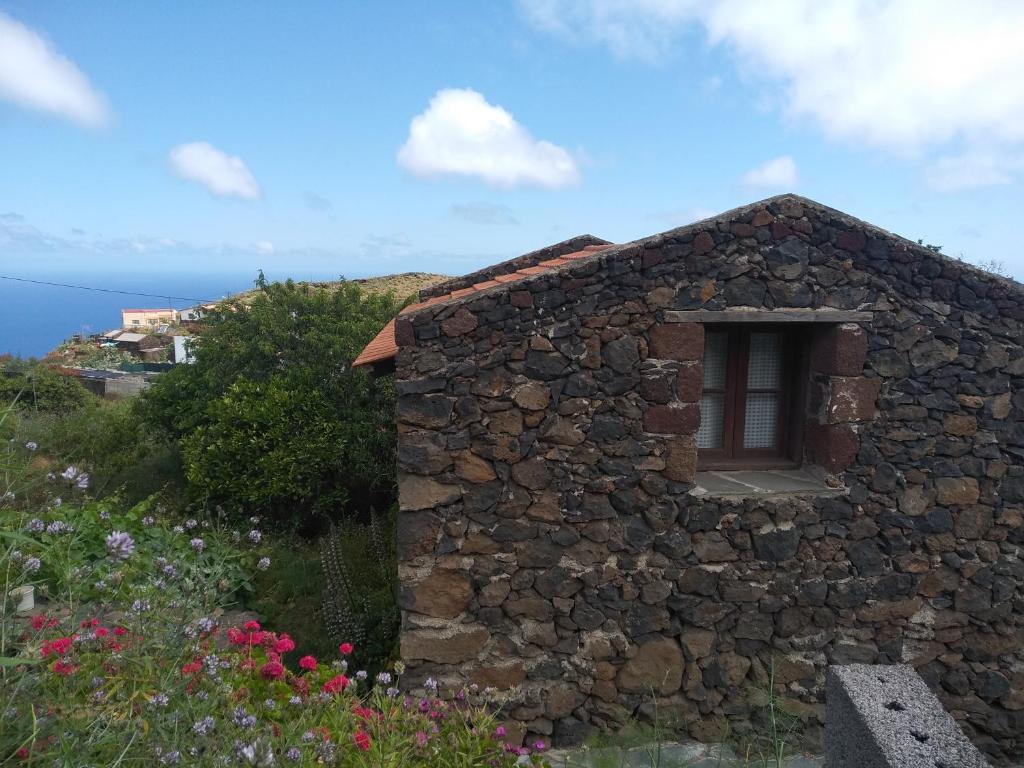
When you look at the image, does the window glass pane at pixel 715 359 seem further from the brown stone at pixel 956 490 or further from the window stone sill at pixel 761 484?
the brown stone at pixel 956 490

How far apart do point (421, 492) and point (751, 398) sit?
2508mm

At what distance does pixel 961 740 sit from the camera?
228 centimetres

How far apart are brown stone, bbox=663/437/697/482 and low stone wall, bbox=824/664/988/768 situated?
160 cm

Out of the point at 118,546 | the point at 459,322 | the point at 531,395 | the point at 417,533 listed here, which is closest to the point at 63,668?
the point at 118,546

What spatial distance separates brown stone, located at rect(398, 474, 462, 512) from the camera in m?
4.08

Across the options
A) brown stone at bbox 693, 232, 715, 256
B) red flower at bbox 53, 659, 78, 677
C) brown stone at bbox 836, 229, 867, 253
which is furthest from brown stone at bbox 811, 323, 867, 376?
red flower at bbox 53, 659, 78, 677

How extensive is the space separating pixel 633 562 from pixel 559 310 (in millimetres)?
1788

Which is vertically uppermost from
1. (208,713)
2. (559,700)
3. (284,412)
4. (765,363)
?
(765,363)

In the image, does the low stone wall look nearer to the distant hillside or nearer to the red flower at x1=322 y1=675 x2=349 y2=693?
the red flower at x1=322 y1=675 x2=349 y2=693

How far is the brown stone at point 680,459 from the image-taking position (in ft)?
13.8

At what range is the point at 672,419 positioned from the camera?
13.6 ft

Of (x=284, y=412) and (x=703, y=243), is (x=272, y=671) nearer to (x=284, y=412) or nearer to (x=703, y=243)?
(x=703, y=243)

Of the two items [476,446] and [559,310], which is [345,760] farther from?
[559,310]

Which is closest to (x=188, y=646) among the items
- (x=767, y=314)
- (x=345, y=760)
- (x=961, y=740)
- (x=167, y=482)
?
(x=345, y=760)
